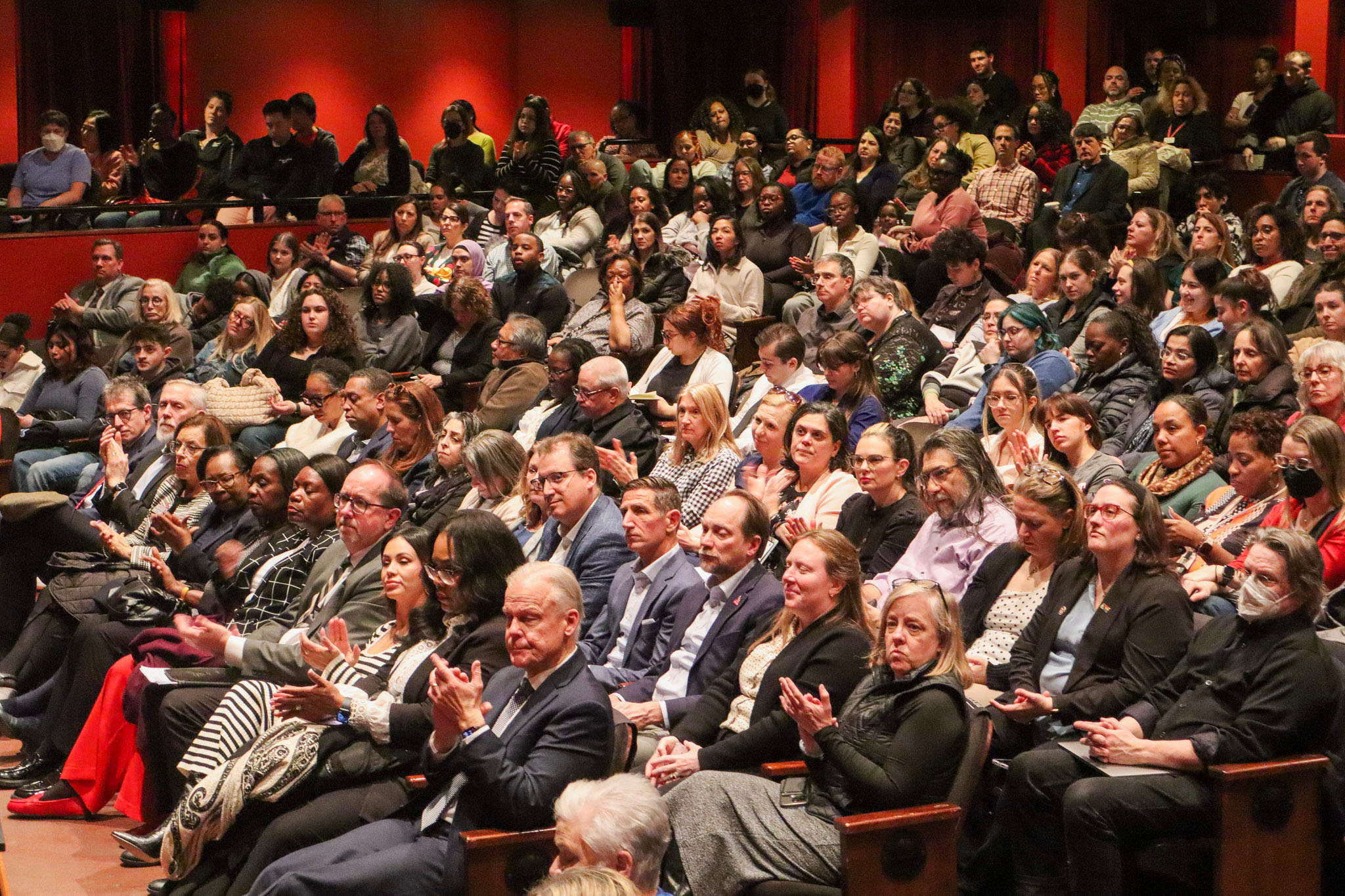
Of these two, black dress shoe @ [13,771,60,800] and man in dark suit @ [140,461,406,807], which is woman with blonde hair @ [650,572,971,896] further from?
black dress shoe @ [13,771,60,800]

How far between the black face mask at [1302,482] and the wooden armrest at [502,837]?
1.97 metres

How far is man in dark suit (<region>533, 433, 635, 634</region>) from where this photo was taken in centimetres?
440

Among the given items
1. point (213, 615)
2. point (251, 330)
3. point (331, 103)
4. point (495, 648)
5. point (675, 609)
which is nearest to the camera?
point (495, 648)

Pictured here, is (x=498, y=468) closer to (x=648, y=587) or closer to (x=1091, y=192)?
(x=648, y=587)

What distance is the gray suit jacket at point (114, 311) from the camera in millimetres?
7992

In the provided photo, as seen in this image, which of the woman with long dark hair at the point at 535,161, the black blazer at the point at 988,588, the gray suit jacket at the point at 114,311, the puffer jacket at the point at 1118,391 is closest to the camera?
the black blazer at the point at 988,588

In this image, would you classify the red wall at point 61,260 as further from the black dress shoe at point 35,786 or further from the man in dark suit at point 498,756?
the man in dark suit at point 498,756

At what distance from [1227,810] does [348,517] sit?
2475mm

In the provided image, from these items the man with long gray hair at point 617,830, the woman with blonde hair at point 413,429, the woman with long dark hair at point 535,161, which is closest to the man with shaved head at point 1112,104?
the woman with long dark hair at point 535,161

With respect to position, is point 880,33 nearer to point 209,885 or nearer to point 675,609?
point 675,609

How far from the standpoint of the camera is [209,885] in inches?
140

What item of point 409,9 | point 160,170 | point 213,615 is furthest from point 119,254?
point 409,9

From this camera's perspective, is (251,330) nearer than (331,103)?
Yes

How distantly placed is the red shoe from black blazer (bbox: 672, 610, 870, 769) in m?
2.23
